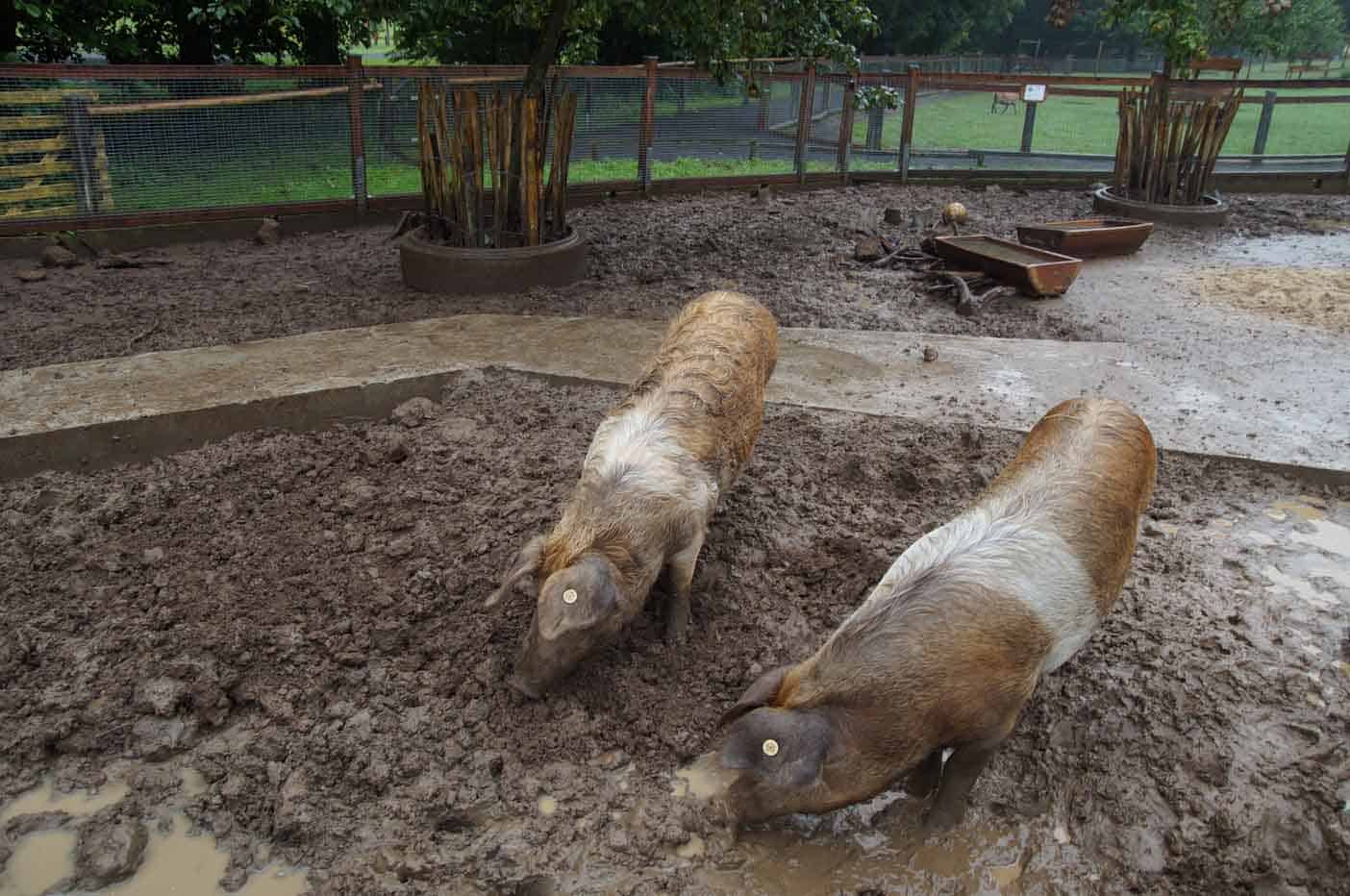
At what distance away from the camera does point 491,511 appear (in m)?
4.28

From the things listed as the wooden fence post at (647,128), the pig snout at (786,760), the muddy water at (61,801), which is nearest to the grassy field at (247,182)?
the wooden fence post at (647,128)

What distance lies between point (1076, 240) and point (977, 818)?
792 centimetres

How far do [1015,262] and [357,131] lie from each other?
623 centimetres

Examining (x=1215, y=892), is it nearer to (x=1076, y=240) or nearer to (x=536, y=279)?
(x=536, y=279)

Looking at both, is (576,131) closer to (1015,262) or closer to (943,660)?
(1015,262)

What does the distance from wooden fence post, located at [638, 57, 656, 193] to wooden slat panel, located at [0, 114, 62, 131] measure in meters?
5.87

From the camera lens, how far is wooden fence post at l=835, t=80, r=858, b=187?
13.1m

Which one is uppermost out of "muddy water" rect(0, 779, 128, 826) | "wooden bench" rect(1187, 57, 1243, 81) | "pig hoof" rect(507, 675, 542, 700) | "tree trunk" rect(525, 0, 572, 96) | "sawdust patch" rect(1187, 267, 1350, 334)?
"wooden bench" rect(1187, 57, 1243, 81)

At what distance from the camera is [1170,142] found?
38.6ft

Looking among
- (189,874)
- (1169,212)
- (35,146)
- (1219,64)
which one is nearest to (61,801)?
(189,874)

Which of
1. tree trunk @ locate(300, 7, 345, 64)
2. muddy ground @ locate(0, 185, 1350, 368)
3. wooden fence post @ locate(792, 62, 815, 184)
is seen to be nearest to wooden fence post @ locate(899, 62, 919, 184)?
wooden fence post @ locate(792, 62, 815, 184)

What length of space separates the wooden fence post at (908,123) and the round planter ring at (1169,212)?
9.22 ft

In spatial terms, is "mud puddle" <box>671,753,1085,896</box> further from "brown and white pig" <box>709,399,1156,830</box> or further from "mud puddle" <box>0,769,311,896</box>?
"mud puddle" <box>0,769,311,896</box>

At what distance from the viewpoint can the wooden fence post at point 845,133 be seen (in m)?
13.1
